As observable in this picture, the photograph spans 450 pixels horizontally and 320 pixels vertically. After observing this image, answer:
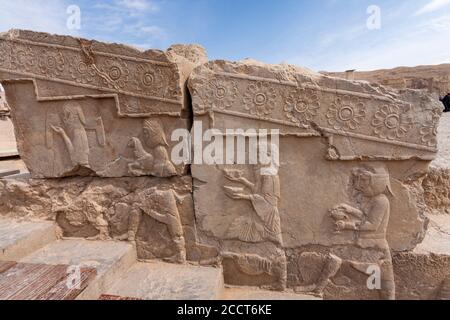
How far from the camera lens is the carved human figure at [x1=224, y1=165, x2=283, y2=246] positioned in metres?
2.62

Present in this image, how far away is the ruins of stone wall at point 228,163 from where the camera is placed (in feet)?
8.21

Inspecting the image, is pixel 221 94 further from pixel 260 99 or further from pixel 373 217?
pixel 373 217

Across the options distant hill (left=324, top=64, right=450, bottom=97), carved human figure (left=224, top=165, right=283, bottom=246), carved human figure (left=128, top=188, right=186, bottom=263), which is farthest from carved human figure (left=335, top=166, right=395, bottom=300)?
distant hill (left=324, top=64, right=450, bottom=97)

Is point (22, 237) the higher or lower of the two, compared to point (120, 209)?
lower

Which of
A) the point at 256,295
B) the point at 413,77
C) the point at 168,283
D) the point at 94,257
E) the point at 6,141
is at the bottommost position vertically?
the point at 256,295

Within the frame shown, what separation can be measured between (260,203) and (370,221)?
95cm

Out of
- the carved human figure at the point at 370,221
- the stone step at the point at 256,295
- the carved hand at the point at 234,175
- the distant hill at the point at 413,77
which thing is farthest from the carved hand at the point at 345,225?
the distant hill at the point at 413,77

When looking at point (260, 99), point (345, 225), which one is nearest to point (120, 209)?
point (260, 99)

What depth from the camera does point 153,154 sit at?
2844 millimetres

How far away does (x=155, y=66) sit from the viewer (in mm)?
2715

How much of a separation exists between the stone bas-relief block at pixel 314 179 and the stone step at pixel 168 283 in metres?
0.28

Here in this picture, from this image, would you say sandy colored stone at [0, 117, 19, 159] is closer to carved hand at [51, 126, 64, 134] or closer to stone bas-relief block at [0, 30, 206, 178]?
stone bas-relief block at [0, 30, 206, 178]

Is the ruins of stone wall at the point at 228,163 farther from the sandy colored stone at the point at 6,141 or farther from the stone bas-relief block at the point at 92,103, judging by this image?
the sandy colored stone at the point at 6,141

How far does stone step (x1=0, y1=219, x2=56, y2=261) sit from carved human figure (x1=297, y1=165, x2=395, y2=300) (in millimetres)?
2784
